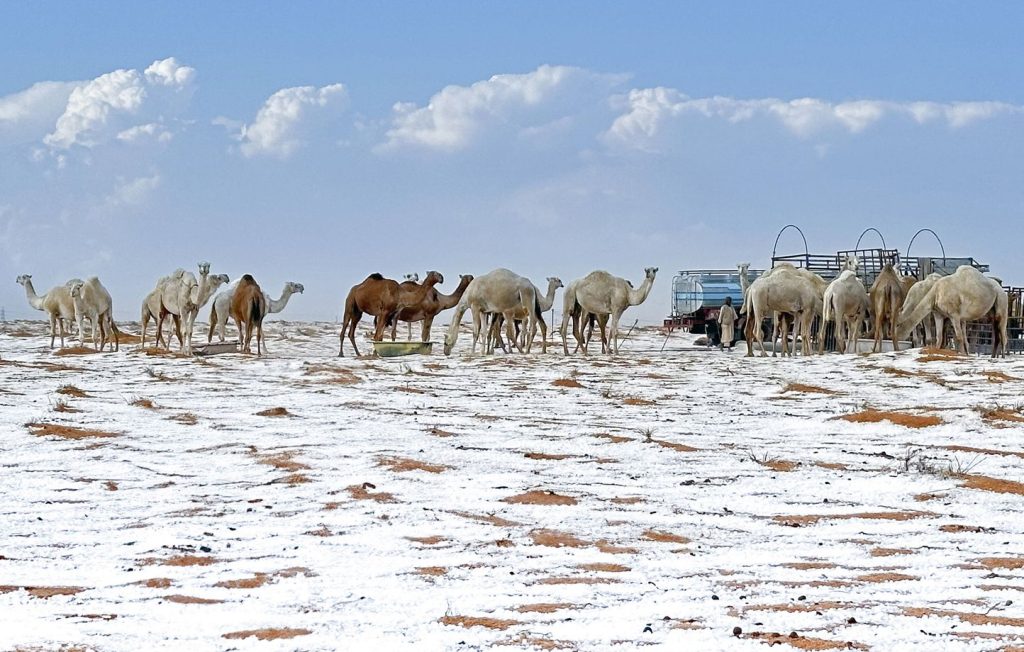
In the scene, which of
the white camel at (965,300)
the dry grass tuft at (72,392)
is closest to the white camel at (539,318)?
the white camel at (965,300)

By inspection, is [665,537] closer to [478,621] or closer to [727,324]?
[478,621]

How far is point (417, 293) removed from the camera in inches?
1149

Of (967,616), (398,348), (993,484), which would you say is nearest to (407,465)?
(993,484)

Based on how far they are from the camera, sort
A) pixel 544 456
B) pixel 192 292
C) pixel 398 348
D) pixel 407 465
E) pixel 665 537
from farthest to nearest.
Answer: pixel 192 292 → pixel 398 348 → pixel 544 456 → pixel 407 465 → pixel 665 537

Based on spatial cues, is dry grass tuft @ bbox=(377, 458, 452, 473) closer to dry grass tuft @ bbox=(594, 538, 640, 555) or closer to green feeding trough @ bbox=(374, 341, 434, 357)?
dry grass tuft @ bbox=(594, 538, 640, 555)

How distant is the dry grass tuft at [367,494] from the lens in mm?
7039

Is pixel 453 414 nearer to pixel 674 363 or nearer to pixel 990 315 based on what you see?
pixel 674 363

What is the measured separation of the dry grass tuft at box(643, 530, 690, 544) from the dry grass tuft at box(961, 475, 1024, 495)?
2292 millimetres

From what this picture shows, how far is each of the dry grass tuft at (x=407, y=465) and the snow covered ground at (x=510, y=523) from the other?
0.08 ft

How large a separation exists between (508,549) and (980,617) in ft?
7.25

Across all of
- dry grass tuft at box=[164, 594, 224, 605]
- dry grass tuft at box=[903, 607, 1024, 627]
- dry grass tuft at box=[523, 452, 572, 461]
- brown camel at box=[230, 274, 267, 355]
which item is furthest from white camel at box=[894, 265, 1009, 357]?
dry grass tuft at box=[164, 594, 224, 605]

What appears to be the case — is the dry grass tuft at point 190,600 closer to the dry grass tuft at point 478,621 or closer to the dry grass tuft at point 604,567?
the dry grass tuft at point 478,621

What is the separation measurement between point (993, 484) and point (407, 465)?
372cm

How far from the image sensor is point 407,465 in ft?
27.0
